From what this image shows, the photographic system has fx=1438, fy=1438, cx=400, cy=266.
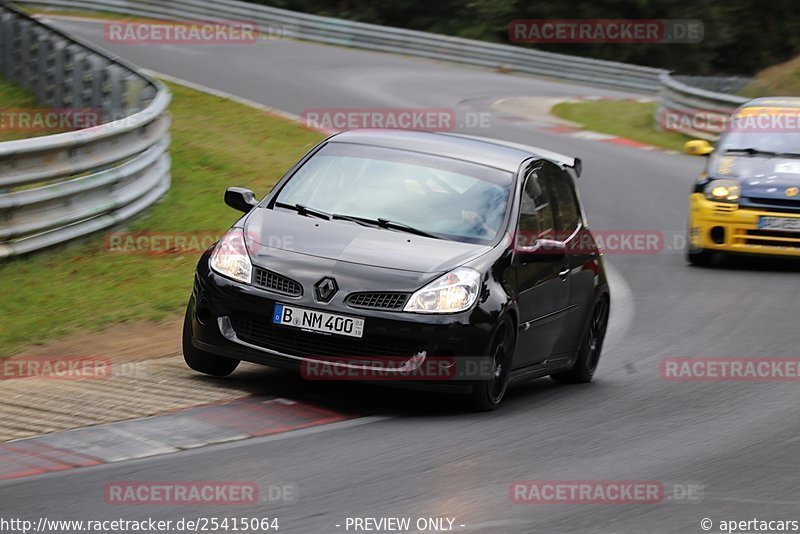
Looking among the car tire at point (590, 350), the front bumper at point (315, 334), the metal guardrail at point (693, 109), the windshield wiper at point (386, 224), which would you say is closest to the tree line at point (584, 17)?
the metal guardrail at point (693, 109)

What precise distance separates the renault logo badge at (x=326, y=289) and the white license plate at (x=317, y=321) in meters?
0.08

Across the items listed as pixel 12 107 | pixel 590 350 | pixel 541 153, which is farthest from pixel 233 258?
pixel 12 107

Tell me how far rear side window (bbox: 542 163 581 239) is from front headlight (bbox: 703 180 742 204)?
5.66 meters

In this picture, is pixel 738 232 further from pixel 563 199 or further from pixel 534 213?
pixel 534 213

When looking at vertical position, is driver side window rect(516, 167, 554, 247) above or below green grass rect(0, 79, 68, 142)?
above

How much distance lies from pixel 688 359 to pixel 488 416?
3.00 meters

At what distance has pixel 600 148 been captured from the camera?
25422mm

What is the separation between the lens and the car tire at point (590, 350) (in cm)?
977

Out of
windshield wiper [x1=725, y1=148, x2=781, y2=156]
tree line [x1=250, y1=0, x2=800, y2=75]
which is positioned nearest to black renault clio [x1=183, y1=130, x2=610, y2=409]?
windshield wiper [x1=725, y1=148, x2=781, y2=156]

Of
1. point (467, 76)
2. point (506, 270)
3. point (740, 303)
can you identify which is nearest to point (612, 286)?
point (740, 303)

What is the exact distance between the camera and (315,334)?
7781 millimetres

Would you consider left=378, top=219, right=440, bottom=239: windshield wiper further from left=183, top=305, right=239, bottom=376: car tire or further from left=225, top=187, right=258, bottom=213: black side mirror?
left=183, top=305, right=239, bottom=376: car tire

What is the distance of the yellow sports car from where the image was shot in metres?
14.9

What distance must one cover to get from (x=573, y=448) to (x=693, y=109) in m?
21.4
